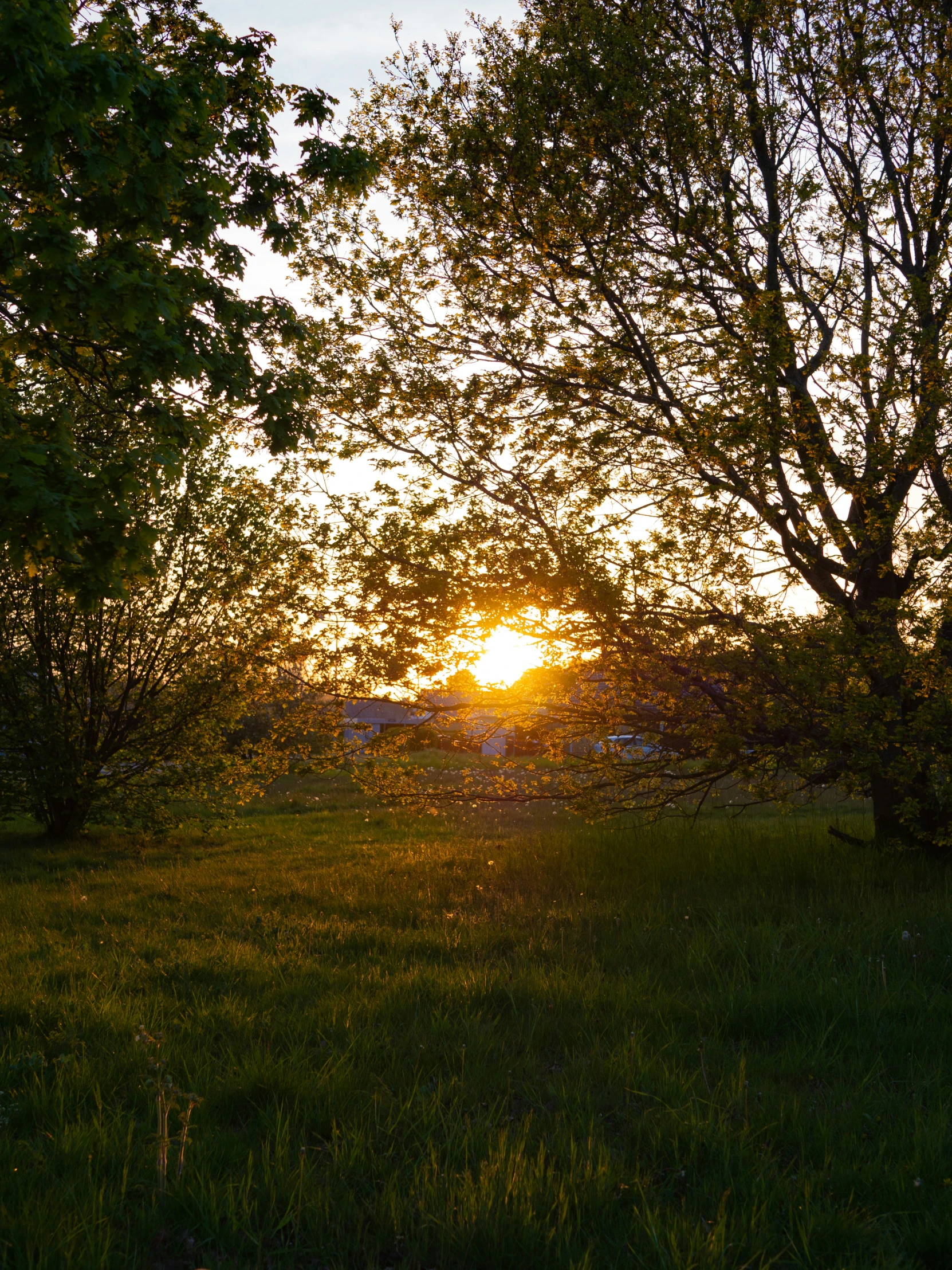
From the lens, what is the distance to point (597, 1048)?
4863 mm

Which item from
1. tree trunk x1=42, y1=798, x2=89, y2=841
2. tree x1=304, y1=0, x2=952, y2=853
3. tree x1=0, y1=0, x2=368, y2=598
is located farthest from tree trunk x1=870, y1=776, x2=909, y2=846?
tree trunk x1=42, y1=798, x2=89, y2=841

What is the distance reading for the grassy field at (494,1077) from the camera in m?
3.25

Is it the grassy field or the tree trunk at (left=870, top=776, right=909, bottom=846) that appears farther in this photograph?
the tree trunk at (left=870, top=776, right=909, bottom=846)

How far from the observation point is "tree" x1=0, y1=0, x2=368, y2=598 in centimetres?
579

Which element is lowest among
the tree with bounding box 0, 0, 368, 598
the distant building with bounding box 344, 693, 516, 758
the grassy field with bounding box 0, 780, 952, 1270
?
the grassy field with bounding box 0, 780, 952, 1270

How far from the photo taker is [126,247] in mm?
6609

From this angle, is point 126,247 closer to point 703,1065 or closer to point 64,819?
point 703,1065

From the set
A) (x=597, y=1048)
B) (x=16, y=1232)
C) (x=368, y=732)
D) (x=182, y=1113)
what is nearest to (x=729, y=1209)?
(x=597, y=1048)

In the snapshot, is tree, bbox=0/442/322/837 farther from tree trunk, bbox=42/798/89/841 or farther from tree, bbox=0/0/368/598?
tree, bbox=0/0/368/598

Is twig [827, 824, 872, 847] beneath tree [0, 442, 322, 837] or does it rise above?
beneath

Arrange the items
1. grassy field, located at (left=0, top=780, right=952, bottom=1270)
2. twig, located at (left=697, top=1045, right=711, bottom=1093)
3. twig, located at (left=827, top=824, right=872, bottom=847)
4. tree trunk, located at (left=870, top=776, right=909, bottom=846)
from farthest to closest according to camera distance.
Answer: twig, located at (left=827, top=824, right=872, bottom=847), tree trunk, located at (left=870, top=776, right=909, bottom=846), twig, located at (left=697, top=1045, right=711, bottom=1093), grassy field, located at (left=0, top=780, right=952, bottom=1270)

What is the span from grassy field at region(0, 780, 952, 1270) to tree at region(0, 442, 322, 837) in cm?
502

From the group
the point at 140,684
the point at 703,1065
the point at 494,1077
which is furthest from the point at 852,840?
the point at 140,684

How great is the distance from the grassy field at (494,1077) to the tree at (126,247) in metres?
3.22
